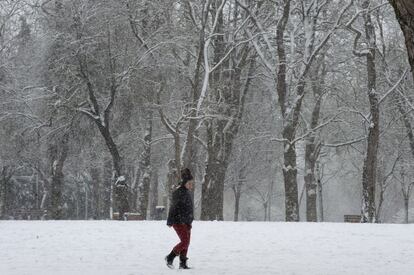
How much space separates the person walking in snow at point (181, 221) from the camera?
10852 millimetres

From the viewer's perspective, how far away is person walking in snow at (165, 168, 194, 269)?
1085cm

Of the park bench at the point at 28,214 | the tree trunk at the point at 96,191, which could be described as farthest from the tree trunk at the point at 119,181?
the park bench at the point at 28,214

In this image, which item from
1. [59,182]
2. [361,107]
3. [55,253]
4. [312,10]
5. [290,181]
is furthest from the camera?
[361,107]

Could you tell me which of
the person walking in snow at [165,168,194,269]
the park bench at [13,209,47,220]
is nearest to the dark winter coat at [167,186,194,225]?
the person walking in snow at [165,168,194,269]

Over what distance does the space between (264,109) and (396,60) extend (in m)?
7.32

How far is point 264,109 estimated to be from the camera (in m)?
34.7

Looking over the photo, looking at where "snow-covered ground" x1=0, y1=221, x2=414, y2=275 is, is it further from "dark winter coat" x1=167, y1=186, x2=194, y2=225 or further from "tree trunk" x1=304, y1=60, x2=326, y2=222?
"tree trunk" x1=304, y1=60, x2=326, y2=222

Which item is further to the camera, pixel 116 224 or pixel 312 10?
pixel 312 10

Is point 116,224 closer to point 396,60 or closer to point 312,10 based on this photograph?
point 312,10

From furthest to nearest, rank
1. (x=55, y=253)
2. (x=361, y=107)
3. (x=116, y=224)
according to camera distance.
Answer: (x=361, y=107) < (x=116, y=224) < (x=55, y=253)

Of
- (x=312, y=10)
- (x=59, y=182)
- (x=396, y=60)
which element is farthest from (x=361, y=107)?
(x=59, y=182)

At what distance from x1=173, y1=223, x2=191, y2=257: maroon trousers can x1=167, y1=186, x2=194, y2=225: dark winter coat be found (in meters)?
0.08

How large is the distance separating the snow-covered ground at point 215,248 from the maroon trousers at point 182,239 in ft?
1.30

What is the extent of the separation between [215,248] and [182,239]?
3.50m
